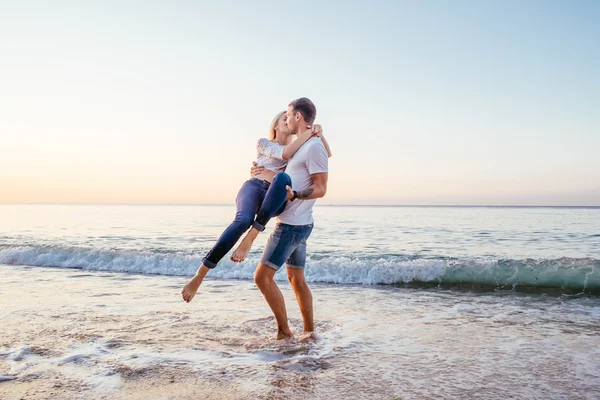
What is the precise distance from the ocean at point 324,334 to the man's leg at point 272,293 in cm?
15

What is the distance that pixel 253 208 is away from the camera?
4445mm

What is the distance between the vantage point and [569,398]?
3.38 metres

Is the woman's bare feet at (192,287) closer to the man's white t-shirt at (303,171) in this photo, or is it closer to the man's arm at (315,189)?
the man's white t-shirt at (303,171)

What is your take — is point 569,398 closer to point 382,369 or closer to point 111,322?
point 382,369

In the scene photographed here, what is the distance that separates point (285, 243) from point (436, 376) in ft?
5.65

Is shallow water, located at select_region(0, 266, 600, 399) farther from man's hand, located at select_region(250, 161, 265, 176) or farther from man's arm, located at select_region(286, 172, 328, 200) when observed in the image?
man's hand, located at select_region(250, 161, 265, 176)

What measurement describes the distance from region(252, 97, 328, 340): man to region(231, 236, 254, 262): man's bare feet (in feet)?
1.05

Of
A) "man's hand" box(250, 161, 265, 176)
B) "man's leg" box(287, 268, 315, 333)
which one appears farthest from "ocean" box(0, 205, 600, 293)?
"man's hand" box(250, 161, 265, 176)

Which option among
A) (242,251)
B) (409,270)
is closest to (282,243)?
(242,251)

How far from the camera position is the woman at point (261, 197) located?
4.18 meters

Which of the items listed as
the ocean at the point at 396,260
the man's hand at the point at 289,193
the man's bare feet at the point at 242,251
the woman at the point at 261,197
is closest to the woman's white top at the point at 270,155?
the woman at the point at 261,197

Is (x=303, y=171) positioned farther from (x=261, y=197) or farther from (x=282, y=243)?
(x=282, y=243)

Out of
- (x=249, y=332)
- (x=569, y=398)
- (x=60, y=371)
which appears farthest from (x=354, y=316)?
(x=60, y=371)

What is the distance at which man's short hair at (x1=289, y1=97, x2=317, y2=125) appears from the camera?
14.9ft
